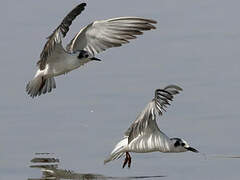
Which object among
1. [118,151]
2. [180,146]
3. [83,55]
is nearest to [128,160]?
[118,151]

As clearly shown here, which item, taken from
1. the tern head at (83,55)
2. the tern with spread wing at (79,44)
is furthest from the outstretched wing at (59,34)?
the tern head at (83,55)

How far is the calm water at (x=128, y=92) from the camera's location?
32.4 ft

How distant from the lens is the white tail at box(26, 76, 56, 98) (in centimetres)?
1109

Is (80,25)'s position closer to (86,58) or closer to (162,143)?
(86,58)

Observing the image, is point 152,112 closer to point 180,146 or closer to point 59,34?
point 180,146

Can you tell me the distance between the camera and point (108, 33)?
35.2 ft

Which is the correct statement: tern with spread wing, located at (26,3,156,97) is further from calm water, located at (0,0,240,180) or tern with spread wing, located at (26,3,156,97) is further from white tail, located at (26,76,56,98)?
calm water, located at (0,0,240,180)

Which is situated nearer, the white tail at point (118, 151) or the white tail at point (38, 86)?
the white tail at point (118, 151)

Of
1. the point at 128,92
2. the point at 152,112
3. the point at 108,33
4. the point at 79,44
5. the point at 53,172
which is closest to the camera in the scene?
the point at 152,112

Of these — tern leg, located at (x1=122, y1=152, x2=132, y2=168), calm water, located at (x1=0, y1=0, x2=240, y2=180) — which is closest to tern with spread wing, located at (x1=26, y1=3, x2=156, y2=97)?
calm water, located at (x1=0, y1=0, x2=240, y2=180)

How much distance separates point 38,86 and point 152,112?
6.97ft

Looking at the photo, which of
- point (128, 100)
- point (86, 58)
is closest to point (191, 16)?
point (128, 100)

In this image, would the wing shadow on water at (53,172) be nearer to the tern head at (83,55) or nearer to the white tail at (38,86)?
the tern head at (83,55)

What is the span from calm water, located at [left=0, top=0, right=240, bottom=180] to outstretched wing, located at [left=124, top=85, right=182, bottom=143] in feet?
1.04
